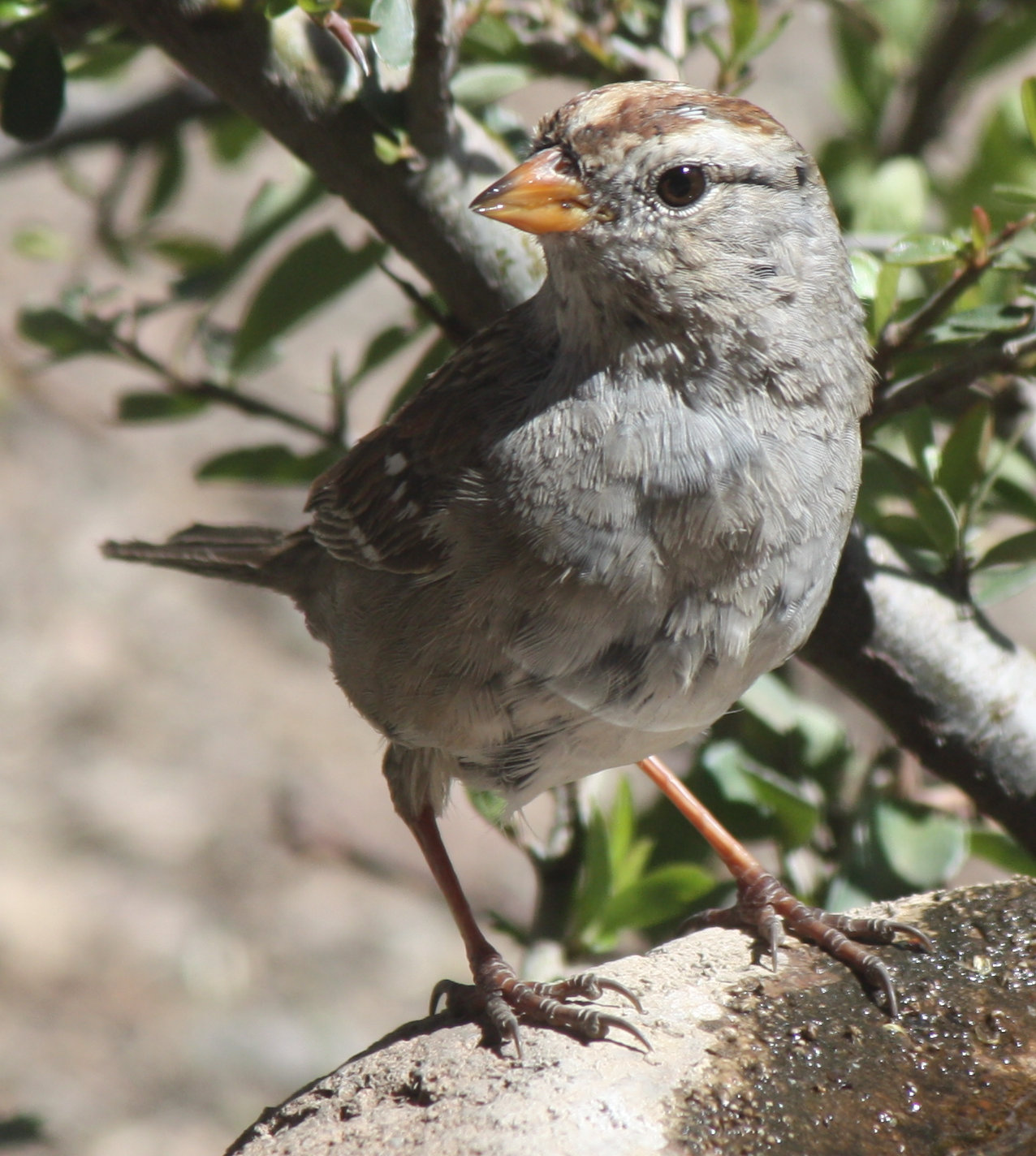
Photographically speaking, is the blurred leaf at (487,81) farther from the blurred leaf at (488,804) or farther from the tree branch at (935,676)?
the blurred leaf at (488,804)

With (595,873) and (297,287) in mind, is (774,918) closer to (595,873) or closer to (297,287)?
(595,873)

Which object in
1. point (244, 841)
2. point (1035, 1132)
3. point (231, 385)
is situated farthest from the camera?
point (244, 841)

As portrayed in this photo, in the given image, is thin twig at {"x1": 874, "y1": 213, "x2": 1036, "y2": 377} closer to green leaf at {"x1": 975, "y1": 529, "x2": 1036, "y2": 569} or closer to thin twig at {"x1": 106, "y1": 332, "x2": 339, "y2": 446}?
green leaf at {"x1": 975, "y1": 529, "x2": 1036, "y2": 569}

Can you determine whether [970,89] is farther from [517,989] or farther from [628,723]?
[517,989]

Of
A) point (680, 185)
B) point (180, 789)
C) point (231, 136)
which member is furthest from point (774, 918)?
point (180, 789)

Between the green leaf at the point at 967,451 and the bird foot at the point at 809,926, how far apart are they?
85cm

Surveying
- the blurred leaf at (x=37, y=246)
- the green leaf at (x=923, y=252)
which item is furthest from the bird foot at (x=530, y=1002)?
the blurred leaf at (x=37, y=246)

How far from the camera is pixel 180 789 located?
20.5ft

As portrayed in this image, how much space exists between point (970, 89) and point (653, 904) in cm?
250

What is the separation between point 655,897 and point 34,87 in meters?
1.92

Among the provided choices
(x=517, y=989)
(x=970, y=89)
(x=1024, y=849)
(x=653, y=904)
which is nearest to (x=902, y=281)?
Answer: (x=970, y=89)

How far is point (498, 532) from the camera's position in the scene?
235 cm

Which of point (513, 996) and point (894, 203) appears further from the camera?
point (894, 203)

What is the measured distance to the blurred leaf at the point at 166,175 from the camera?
12.3 feet
